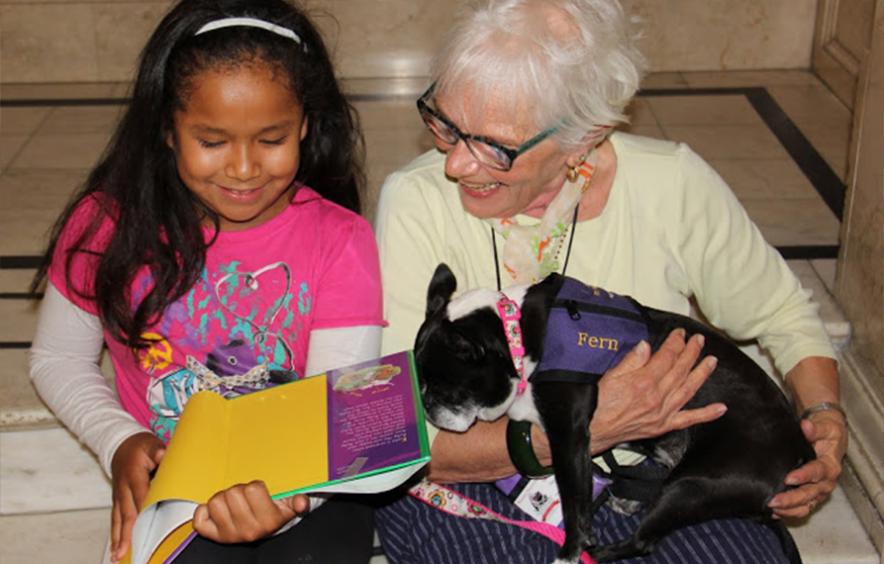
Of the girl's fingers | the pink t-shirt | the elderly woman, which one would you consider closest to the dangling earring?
the elderly woman

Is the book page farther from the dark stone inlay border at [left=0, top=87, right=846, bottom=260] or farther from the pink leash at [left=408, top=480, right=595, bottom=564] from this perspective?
the dark stone inlay border at [left=0, top=87, right=846, bottom=260]

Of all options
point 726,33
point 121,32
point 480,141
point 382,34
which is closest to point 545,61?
point 480,141

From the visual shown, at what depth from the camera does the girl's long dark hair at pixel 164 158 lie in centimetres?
209

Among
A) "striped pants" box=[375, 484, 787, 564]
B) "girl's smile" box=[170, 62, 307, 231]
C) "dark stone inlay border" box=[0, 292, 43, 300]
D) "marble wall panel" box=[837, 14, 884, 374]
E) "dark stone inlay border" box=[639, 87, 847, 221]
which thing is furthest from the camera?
"dark stone inlay border" box=[639, 87, 847, 221]

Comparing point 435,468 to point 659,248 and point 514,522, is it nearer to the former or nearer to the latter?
point 514,522

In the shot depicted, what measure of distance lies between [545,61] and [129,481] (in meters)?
1.02

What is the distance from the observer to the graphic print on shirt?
226 cm

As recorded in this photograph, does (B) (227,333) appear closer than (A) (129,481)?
No

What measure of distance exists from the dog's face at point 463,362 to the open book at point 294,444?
0.07 m

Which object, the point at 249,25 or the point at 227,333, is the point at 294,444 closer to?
the point at 227,333

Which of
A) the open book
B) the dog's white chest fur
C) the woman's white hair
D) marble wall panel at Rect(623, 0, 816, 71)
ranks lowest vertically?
marble wall panel at Rect(623, 0, 816, 71)

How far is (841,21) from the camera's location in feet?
15.4

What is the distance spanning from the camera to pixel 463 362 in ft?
6.91

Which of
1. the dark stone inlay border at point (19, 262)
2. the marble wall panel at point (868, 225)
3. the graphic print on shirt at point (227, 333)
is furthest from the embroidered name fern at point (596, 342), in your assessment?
the dark stone inlay border at point (19, 262)
